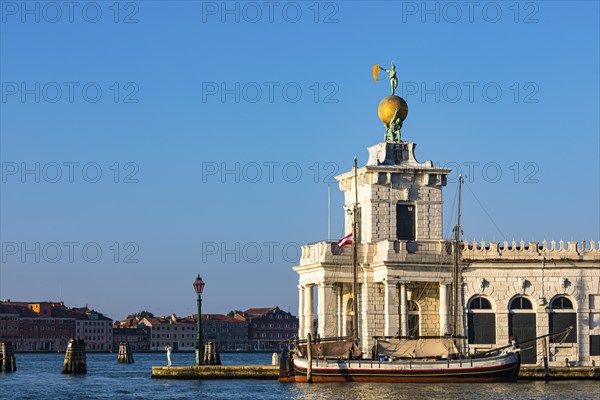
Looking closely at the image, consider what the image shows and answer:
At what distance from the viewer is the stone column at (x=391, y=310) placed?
70438 mm

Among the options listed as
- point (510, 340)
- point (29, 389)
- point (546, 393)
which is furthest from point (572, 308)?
point (29, 389)

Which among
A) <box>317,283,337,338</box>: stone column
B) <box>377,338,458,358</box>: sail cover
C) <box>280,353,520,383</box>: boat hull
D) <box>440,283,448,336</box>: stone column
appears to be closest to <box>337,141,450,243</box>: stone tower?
<box>440,283,448,336</box>: stone column

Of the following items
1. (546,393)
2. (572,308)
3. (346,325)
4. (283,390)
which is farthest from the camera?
(346,325)

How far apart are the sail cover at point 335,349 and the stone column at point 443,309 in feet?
16.4

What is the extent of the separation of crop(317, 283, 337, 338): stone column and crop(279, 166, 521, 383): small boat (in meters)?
2.94

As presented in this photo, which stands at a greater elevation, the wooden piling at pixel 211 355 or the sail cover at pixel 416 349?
the sail cover at pixel 416 349

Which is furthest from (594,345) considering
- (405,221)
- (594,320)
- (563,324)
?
(405,221)

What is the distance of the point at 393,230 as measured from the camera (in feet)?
241

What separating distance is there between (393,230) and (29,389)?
24.3 metres

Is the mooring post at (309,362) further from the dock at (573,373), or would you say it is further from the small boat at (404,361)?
the dock at (573,373)

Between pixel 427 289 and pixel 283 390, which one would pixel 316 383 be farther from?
pixel 427 289

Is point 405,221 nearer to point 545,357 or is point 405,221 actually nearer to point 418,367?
point 418,367

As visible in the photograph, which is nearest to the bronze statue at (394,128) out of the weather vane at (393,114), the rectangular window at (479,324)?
the weather vane at (393,114)

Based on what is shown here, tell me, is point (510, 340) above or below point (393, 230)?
below
